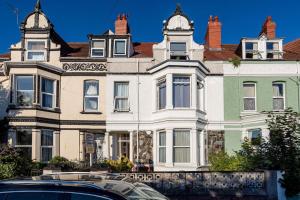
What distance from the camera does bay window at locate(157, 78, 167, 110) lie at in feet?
70.8

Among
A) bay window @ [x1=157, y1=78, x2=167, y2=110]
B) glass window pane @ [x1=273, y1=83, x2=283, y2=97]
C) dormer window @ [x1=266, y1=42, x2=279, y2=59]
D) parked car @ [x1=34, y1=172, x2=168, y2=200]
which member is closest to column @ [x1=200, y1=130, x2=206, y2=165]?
bay window @ [x1=157, y1=78, x2=167, y2=110]

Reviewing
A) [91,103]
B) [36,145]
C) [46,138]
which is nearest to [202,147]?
[91,103]

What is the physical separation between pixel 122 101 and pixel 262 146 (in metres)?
11.6

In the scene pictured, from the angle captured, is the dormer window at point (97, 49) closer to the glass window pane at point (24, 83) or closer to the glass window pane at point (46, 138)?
the glass window pane at point (24, 83)

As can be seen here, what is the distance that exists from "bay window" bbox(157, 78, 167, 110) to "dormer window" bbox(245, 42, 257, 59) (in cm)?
617

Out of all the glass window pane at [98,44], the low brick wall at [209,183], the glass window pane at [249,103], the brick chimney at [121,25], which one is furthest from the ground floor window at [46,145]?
the glass window pane at [249,103]

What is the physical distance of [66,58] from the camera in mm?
22266

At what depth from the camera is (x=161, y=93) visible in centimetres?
2189

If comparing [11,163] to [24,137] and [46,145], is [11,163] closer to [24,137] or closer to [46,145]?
[24,137]

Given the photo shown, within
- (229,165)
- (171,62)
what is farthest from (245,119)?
(229,165)

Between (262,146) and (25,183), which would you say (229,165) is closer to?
(262,146)

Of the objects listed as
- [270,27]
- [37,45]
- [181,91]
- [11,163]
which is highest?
[270,27]

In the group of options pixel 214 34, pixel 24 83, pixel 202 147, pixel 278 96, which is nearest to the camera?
pixel 24 83

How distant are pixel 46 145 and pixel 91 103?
3668mm
